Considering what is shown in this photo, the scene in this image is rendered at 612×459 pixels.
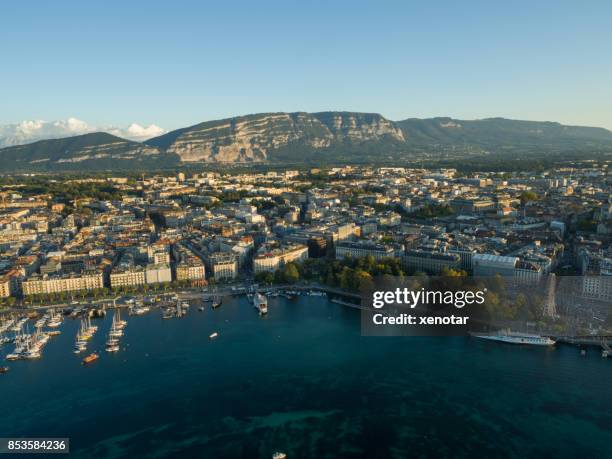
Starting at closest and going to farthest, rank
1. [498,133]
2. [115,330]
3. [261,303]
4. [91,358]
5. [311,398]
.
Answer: [311,398] < [91,358] < [115,330] < [261,303] < [498,133]

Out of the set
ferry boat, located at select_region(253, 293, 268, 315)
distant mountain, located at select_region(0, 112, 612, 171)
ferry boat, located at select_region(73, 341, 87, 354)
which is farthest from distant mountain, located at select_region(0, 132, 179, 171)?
ferry boat, located at select_region(73, 341, 87, 354)

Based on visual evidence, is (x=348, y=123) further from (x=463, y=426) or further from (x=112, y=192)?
(x=463, y=426)

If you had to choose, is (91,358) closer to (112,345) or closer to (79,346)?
(112,345)

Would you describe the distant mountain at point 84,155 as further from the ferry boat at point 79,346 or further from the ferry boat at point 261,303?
the ferry boat at point 79,346

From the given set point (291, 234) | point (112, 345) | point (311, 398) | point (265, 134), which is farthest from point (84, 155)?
point (311, 398)

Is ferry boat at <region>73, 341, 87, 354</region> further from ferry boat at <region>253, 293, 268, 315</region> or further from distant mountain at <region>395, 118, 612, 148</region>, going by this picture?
distant mountain at <region>395, 118, 612, 148</region>

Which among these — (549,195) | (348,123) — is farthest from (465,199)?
(348,123)

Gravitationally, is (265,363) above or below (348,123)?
below
